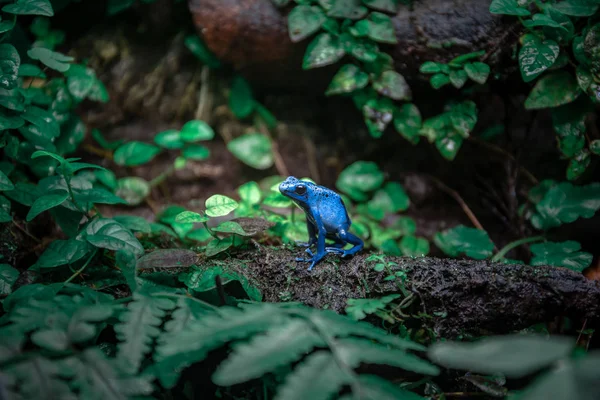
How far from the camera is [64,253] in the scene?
2625mm

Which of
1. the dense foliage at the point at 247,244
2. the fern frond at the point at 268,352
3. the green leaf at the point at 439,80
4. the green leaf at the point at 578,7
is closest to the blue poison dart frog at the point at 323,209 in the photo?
the dense foliage at the point at 247,244

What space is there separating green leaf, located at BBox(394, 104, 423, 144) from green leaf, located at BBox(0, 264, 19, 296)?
300cm

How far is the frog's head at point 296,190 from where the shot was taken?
2889 mm

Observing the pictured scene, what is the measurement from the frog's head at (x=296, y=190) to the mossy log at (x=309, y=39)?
63.0 inches

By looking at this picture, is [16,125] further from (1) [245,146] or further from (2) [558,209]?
(2) [558,209]

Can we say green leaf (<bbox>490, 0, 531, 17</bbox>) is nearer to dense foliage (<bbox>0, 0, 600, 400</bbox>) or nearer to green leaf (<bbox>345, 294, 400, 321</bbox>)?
dense foliage (<bbox>0, 0, 600, 400</bbox>)

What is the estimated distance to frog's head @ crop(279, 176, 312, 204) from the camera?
289 cm

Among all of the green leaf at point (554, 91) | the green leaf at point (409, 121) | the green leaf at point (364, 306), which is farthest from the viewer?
the green leaf at point (409, 121)

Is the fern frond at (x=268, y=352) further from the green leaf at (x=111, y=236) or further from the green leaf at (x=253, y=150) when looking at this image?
the green leaf at (x=253, y=150)

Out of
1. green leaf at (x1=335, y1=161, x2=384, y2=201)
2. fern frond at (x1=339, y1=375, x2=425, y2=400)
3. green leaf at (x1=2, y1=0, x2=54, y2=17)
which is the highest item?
green leaf at (x1=2, y1=0, x2=54, y2=17)

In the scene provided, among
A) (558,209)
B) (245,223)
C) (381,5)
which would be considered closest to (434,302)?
(245,223)

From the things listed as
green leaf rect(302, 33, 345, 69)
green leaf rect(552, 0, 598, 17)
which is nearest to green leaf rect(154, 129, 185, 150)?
green leaf rect(302, 33, 345, 69)

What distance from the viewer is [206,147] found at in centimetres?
484

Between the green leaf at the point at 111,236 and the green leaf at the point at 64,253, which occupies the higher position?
the green leaf at the point at 111,236
